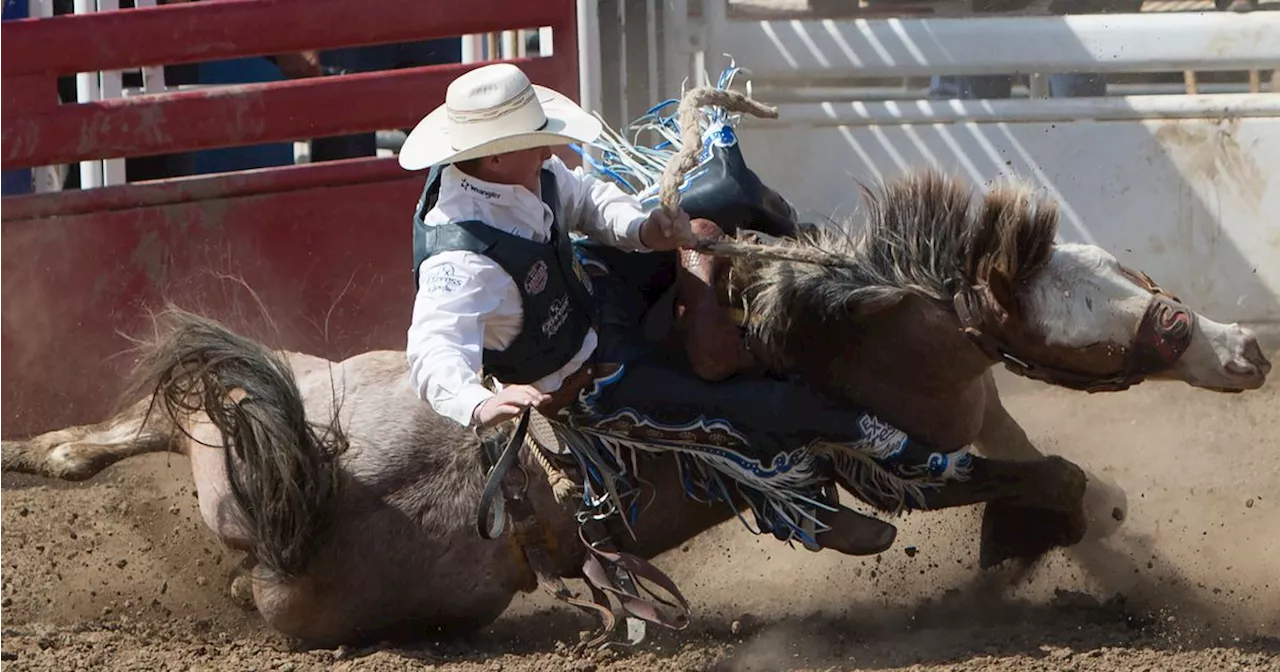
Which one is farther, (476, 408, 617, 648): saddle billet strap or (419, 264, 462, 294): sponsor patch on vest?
(476, 408, 617, 648): saddle billet strap

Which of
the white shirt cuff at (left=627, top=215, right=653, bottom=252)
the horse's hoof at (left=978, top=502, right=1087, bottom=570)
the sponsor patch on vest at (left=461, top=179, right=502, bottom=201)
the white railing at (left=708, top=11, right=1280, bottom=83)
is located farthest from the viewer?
the white railing at (left=708, top=11, right=1280, bottom=83)

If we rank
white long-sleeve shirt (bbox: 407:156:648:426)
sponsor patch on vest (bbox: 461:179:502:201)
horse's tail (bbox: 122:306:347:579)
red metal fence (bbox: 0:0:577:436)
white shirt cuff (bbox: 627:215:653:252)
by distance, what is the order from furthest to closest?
red metal fence (bbox: 0:0:577:436) → horse's tail (bbox: 122:306:347:579) → white shirt cuff (bbox: 627:215:653:252) → sponsor patch on vest (bbox: 461:179:502:201) → white long-sleeve shirt (bbox: 407:156:648:426)

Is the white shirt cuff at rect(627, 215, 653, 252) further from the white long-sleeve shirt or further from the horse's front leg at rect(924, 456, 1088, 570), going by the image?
the horse's front leg at rect(924, 456, 1088, 570)

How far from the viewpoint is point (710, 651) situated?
12.2 ft

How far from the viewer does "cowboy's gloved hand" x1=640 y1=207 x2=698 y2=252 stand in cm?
336

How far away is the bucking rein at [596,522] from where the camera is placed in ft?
11.1

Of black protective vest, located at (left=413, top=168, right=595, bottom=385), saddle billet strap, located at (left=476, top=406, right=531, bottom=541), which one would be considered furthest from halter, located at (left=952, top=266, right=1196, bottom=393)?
saddle billet strap, located at (left=476, top=406, right=531, bottom=541)

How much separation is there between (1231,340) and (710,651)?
4.68 ft

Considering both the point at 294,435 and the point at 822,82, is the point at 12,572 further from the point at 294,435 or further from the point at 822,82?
the point at 822,82

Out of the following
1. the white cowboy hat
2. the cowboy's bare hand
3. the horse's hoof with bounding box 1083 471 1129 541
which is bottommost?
the horse's hoof with bounding box 1083 471 1129 541

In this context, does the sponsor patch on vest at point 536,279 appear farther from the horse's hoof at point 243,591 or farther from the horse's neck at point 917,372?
the horse's hoof at point 243,591

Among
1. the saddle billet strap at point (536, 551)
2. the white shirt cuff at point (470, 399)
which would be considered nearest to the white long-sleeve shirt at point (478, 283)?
the white shirt cuff at point (470, 399)

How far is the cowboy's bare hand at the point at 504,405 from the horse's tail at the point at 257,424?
0.91 meters

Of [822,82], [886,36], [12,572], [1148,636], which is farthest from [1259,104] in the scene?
[12,572]
